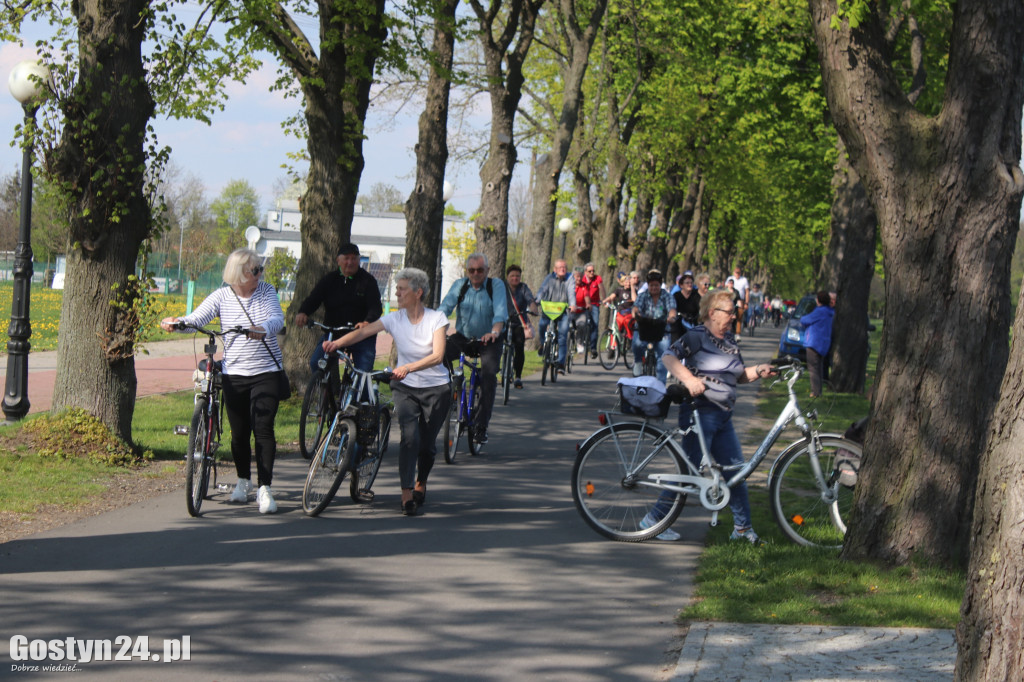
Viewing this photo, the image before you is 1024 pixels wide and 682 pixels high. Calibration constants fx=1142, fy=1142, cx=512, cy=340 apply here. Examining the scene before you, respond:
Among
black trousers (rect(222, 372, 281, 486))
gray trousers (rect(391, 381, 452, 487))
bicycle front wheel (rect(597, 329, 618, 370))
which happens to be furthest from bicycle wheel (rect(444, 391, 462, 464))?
bicycle front wheel (rect(597, 329, 618, 370))

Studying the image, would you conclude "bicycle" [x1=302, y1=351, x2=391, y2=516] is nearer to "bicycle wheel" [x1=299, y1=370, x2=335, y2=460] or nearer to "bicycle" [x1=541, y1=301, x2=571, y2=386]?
"bicycle wheel" [x1=299, y1=370, x2=335, y2=460]

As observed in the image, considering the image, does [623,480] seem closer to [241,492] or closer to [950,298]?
[950,298]

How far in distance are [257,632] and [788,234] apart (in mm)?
58700

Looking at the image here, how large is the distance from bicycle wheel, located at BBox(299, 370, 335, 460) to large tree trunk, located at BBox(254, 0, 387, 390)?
12.3 feet

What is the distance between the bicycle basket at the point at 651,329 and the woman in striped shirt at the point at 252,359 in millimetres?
10296

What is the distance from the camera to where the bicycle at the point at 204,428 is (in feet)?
25.7

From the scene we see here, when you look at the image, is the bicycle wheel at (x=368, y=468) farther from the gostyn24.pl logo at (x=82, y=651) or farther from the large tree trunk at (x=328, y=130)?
Result: the large tree trunk at (x=328, y=130)

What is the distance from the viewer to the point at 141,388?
667 inches

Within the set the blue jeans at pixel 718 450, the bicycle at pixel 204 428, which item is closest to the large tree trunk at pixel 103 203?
the bicycle at pixel 204 428

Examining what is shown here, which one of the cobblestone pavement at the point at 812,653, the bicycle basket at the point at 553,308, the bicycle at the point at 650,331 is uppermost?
the bicycle basket at the point at 553,308

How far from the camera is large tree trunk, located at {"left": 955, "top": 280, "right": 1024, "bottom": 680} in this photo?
3.62 meters

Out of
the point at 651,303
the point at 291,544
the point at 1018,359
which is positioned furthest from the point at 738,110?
the point at 1018,359

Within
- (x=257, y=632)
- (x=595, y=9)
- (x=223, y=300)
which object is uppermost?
(x=595, y=9)

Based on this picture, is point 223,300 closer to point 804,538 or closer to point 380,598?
point 380,598
